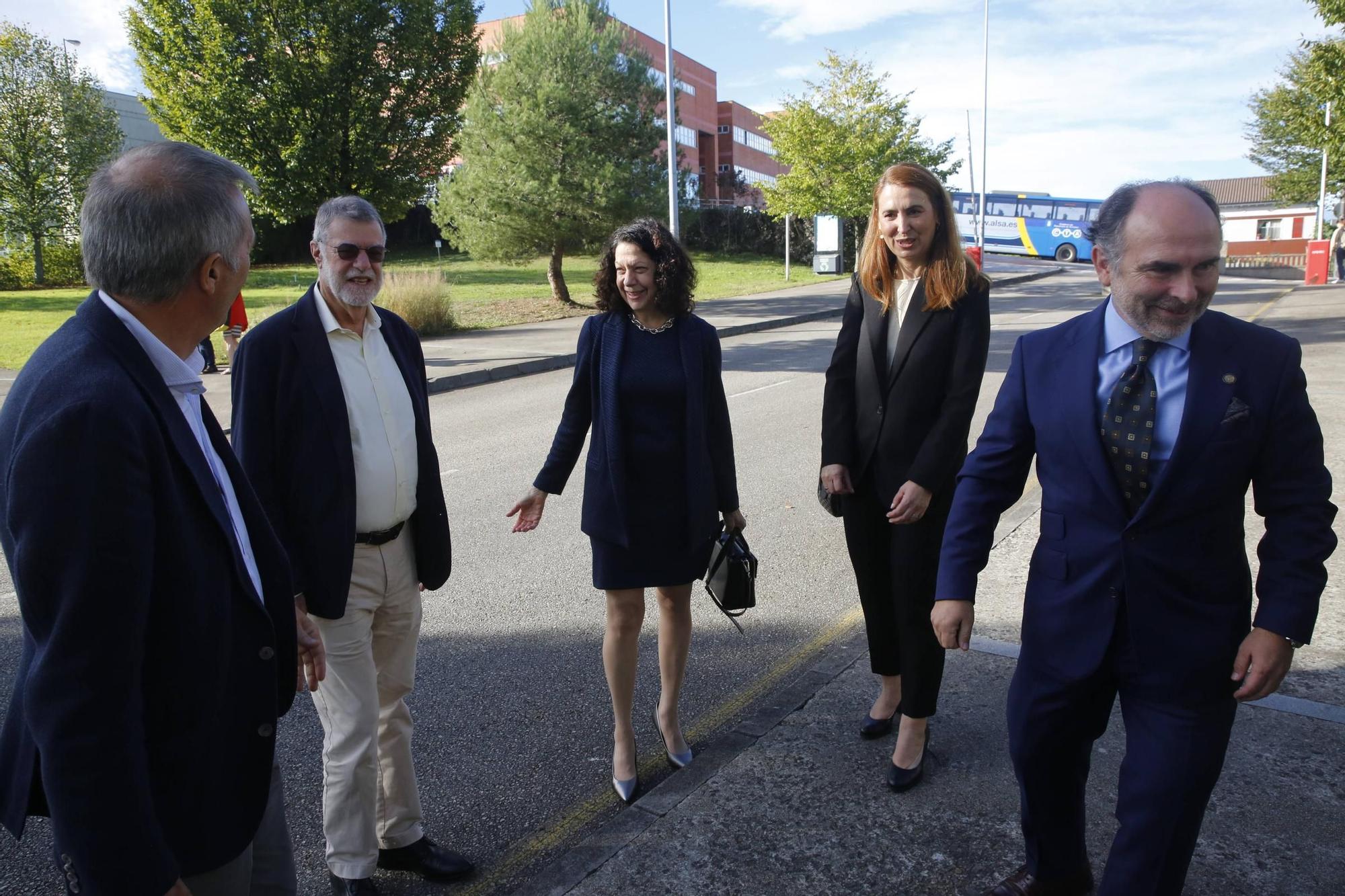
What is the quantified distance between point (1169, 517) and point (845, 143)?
33.9 m

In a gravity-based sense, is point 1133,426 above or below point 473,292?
below

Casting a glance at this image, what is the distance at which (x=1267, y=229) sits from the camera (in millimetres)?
52000

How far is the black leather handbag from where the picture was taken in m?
3.41

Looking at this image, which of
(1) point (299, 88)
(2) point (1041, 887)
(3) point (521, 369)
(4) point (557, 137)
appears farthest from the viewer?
(4) point (557, 137)

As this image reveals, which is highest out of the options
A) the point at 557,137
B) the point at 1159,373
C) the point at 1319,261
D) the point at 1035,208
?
the point at 557,137

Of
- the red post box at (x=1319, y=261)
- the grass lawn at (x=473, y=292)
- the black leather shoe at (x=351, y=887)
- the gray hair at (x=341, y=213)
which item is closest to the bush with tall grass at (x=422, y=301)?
the grass lawn at (x=473, y=292)

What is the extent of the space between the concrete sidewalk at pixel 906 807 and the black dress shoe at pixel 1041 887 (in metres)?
0.10

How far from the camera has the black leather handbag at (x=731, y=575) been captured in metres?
3.41

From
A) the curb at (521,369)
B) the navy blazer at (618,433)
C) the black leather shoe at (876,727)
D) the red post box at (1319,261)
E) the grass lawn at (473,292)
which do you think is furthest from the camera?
the red post box at (1319,261)

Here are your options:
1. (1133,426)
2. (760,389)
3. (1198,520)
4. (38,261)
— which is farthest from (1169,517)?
(38,261)

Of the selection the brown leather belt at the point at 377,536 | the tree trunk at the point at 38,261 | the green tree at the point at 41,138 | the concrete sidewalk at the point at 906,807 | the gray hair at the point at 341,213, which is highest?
the green tree at the point at 41,138

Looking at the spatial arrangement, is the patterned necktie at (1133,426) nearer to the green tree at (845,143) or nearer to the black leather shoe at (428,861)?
the black leather shoe at (428,861)

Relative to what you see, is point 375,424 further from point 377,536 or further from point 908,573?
point 908,573

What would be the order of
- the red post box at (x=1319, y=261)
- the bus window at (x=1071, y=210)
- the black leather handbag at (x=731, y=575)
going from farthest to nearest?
the bus window at (x=1071, y=210) → the red post box at (x=1319, y=261) → the black leather handbag at (x=731, y=575)
